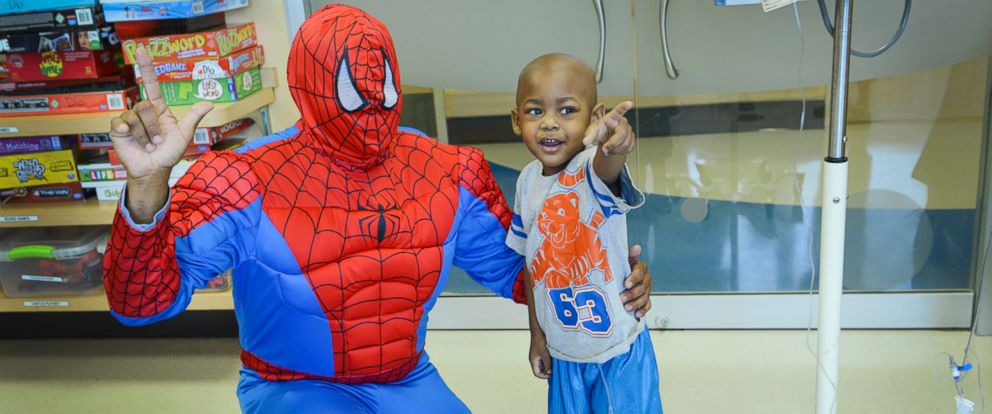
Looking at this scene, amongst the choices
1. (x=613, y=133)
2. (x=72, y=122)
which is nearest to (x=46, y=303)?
(x=72, y=122)

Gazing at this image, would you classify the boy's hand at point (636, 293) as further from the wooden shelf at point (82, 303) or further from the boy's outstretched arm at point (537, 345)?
the wooden shelf at point (82, 303)

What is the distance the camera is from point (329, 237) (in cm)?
167

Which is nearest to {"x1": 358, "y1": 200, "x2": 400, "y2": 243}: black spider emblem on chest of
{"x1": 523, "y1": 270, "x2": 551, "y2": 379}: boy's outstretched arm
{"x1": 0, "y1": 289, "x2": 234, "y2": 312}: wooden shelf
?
{"x1": 523, "y1": 270, "x2": 551, "y2": 379}: boy's outstretched arm

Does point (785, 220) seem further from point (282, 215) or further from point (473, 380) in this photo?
point (282, 215)

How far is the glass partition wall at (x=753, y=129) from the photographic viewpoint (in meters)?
2.74

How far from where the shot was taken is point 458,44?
2.84 metres

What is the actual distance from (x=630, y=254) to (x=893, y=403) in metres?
1.18

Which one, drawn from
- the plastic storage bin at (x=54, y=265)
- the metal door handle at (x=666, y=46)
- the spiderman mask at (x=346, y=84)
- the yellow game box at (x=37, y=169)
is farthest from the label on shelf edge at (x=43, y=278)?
the metal door handle at (x=666, y=46)

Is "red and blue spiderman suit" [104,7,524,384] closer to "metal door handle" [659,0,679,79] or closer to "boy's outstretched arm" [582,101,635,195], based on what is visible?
"boy's outstretched arm" [582,101,635,195]

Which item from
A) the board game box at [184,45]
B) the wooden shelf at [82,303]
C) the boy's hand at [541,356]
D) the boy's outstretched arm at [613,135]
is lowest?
the wooden shelf at [82,303]

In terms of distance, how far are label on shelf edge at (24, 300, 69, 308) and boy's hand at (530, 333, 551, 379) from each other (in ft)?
5.54

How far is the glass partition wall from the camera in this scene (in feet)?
8.98

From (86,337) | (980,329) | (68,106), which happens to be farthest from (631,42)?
(86,337)

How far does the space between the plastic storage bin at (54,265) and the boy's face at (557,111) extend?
67.1 inches
